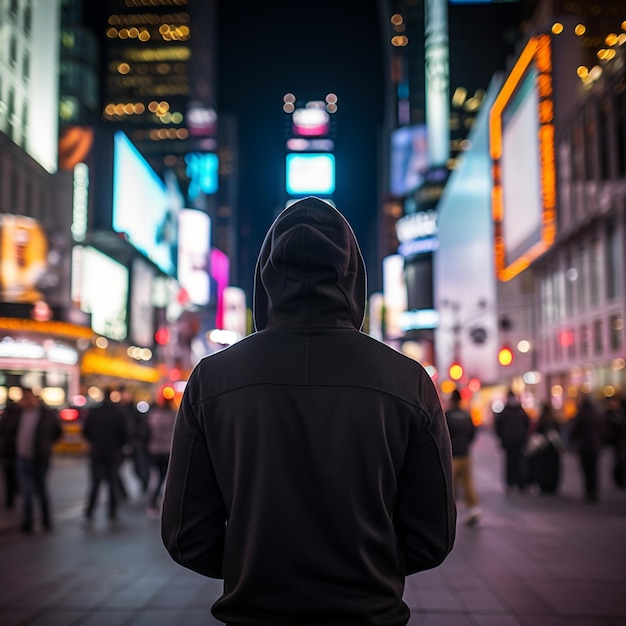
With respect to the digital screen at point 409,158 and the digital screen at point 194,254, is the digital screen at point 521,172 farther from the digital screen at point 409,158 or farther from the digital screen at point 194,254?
the digital screen at point 409,158

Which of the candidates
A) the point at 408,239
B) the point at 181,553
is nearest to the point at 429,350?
the point at 408,239

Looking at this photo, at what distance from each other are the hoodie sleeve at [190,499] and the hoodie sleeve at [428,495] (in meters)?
0.55

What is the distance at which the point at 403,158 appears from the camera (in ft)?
395

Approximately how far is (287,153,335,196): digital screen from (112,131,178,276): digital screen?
115ft

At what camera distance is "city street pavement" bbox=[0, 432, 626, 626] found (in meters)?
6.09

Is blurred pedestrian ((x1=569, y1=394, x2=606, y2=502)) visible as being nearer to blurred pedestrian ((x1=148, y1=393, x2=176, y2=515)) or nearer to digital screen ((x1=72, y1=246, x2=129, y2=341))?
blurred pedestrian ((x1=148, y1=393, x2=176, y2=515))

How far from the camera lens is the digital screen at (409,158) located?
113 m

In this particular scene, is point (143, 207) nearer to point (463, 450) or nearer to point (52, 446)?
point (52, 446)

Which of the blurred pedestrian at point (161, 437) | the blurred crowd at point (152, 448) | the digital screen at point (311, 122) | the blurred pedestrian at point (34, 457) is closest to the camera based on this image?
the blurred pedestrian at point (34, 457)

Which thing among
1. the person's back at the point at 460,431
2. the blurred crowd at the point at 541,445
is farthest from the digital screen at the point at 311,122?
the person's back at the point at 460,431

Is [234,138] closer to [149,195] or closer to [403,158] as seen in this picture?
[403,158]

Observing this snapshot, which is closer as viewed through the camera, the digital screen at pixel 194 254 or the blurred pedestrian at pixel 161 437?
the blurred pedestrian at pixel 161 437

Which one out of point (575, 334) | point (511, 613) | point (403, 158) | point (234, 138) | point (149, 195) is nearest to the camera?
point (511, 613)

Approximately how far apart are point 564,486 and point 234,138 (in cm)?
17150
